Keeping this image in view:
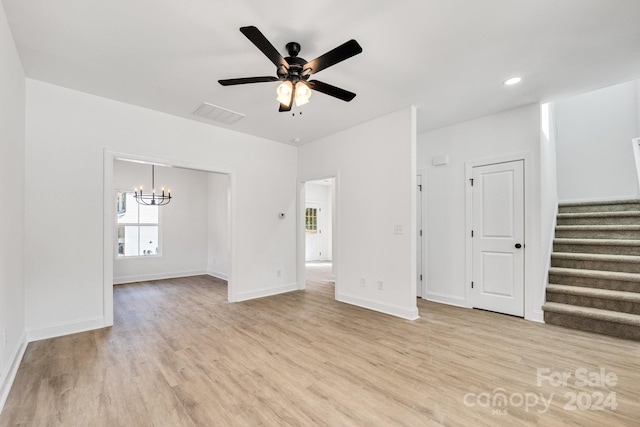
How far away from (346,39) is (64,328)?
432cm

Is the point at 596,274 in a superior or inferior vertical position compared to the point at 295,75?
inferior

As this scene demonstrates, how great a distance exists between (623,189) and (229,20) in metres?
6.63

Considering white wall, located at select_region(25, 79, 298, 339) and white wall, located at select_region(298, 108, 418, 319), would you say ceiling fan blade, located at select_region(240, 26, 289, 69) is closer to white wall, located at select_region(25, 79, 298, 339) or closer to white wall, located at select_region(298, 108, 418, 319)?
white wall, located at select_region(298, 108, 418, 319)

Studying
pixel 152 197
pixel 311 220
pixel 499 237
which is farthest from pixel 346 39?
pixel 311 220

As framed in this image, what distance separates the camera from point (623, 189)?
493 centimetres

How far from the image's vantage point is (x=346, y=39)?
2.45 m

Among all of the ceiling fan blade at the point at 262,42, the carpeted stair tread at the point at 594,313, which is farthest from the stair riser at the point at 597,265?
the ceiling fan blade at the point at 262,42

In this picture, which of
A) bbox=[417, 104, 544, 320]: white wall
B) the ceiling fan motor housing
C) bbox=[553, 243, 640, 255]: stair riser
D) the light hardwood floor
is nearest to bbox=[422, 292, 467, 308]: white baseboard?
bbox=[417, 104, 544, 320]: white wall

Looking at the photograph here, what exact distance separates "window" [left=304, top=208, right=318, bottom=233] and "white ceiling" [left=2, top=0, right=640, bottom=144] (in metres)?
6.60

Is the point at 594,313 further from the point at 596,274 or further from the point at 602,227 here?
the point at 602,227

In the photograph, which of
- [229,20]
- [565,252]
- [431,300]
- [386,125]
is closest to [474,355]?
[431,300]

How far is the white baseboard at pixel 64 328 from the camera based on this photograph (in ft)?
10.3

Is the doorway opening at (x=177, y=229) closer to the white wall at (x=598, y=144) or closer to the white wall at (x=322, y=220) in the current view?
the white wall at (x=322, y=220)

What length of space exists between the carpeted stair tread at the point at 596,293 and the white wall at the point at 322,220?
720cm
